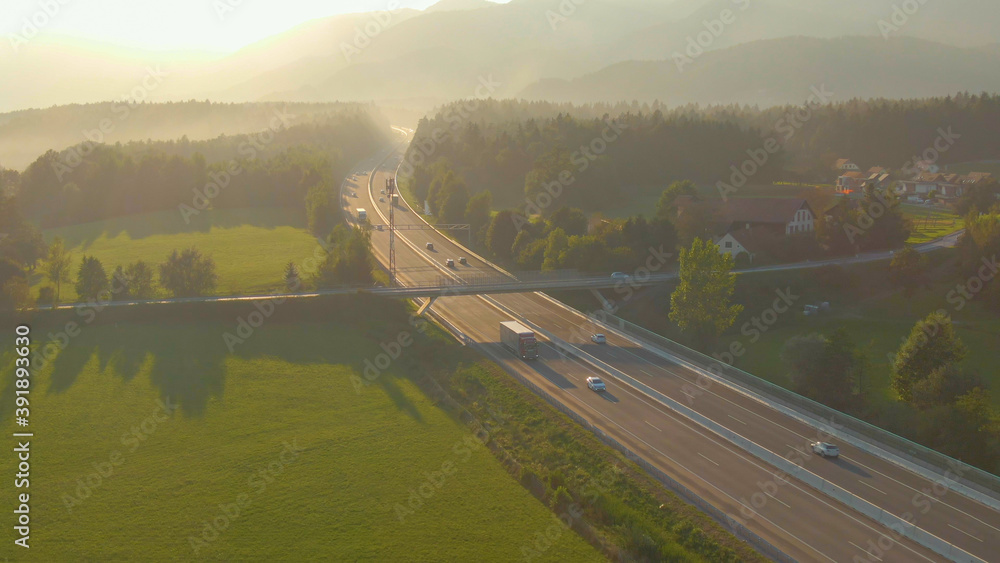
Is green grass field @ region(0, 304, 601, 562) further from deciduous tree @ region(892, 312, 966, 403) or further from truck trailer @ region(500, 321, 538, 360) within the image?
deciduous tree @ region(892, 312, 966, 403)

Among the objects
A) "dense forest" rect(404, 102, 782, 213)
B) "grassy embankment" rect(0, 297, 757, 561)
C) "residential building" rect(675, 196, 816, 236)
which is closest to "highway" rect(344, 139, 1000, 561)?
"grassy embankment" rect(0, 297, 757, 561)

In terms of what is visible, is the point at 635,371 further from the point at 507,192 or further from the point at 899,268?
the point at 507,192

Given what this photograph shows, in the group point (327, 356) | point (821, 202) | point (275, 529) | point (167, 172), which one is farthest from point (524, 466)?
point (167, 172)

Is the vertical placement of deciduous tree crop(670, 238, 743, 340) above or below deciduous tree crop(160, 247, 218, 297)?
above

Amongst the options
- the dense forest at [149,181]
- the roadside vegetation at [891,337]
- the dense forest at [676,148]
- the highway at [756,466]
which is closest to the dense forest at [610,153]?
the dense forest at [676,148]

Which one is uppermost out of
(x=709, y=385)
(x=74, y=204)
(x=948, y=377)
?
(x=948, y=377)

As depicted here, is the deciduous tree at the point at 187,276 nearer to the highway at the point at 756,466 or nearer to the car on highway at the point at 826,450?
the highway at the point at 756,466
